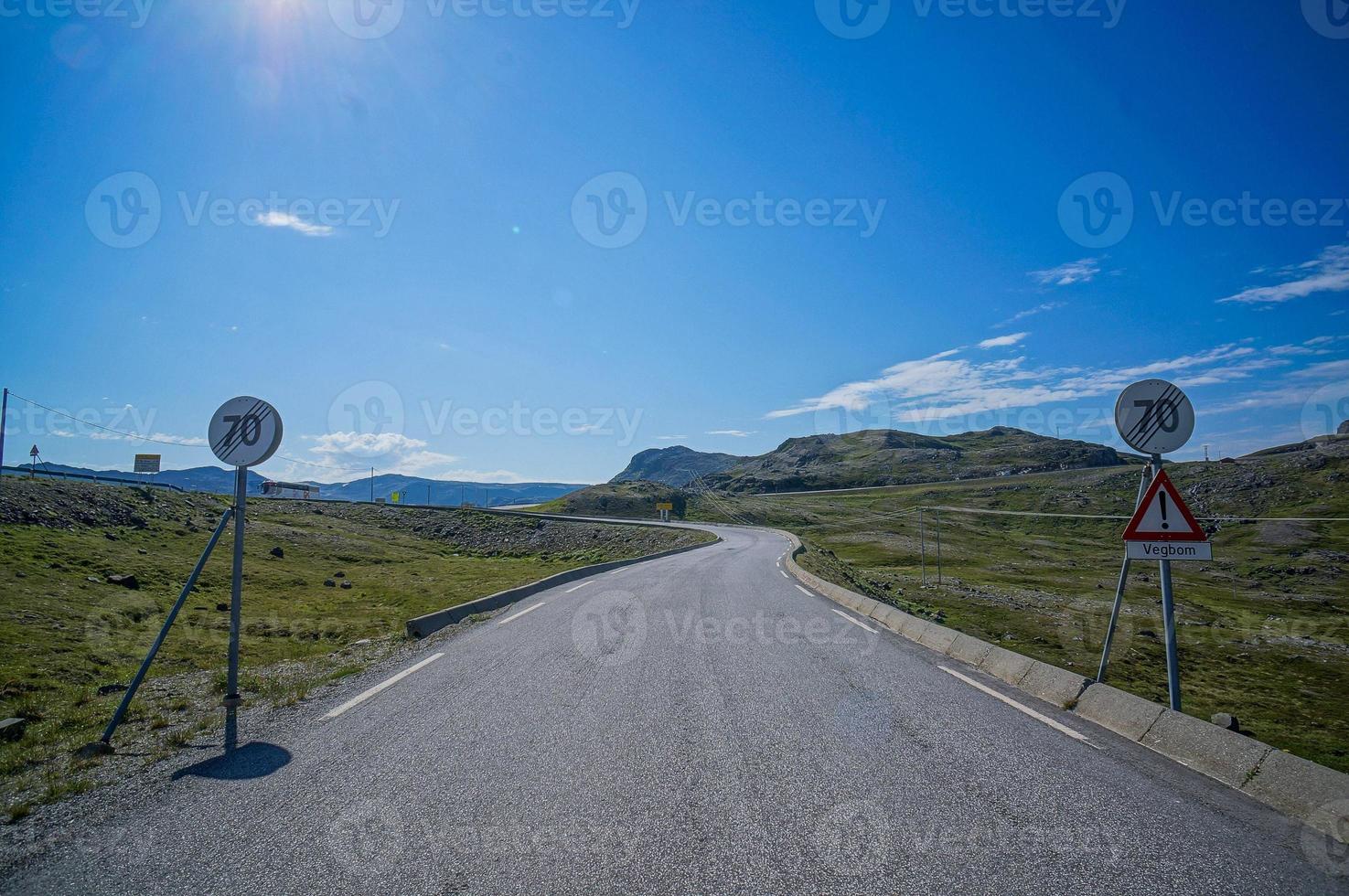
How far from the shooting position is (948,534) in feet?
260

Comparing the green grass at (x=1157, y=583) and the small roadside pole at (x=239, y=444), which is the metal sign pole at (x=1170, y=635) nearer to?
the green grass at (x=1157, y=583)

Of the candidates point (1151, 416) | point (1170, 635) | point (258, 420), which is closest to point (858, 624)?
point (1170, 635)

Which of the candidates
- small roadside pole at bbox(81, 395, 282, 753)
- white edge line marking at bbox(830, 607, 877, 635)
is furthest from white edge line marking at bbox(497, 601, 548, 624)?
white edge line marking at bbox(830, 607, 877, 635)

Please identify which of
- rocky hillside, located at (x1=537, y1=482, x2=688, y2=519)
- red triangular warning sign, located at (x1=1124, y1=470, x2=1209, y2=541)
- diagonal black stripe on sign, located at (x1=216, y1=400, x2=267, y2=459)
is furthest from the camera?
rocky hillside, located at (x1=537, y1=482, x2=688, y2=519)

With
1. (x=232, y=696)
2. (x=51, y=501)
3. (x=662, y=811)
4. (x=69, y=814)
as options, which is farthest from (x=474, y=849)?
(x=51, y=501)

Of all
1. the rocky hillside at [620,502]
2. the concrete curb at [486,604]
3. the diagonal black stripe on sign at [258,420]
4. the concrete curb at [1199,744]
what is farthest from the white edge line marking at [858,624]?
the rocky hillside at [620,502]

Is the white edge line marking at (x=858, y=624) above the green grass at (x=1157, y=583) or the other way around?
above

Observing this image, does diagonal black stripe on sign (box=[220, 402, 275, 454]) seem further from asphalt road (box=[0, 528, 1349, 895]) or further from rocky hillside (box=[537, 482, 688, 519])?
rocky hillside (box=[537, 482, 688, 519])

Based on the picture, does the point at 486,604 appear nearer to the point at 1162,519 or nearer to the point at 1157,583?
the point at 1162,519

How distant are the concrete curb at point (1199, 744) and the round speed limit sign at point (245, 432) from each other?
30.7 ft

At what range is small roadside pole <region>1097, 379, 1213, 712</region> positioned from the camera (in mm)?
6652

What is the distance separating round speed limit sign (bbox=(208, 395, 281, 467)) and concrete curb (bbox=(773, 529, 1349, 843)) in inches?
369

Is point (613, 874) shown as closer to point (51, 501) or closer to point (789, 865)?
point (789, 865)

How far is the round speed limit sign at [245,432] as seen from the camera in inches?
301
